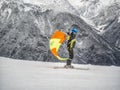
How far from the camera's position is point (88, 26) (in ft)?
9.38

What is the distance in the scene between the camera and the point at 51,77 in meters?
2.74

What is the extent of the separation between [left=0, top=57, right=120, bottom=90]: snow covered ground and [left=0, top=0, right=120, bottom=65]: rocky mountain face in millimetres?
54

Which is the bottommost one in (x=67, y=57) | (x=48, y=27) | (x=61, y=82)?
(x=61, y=82)

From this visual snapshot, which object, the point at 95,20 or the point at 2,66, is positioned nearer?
the point at 2,66

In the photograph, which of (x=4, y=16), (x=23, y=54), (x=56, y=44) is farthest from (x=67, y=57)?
(x=4, y=16)

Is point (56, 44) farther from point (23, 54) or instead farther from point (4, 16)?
point (4, 16)

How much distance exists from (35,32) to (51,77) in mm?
347

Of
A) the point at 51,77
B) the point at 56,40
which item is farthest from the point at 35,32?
the point at 51,77

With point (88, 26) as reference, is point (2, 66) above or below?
below

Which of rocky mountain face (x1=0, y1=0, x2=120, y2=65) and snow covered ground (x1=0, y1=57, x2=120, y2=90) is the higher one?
rocky mountain face (x1=0, y1=0, x2=120, y2=65)

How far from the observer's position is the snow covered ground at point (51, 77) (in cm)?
268

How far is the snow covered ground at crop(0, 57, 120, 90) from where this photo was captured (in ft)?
8.79

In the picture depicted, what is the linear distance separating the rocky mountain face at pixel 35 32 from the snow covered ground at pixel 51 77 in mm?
54

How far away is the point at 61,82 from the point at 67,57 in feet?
0.61
